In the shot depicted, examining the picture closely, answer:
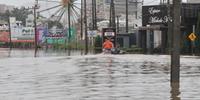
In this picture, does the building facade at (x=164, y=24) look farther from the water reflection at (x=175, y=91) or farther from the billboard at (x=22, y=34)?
the billboard at (x=22, y=34)

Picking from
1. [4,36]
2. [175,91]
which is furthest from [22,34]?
[175,91]

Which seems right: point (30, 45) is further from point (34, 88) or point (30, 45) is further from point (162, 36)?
point (34, 88)

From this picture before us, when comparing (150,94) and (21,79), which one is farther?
(21,79)

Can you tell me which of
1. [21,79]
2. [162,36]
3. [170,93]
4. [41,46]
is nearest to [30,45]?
[41,46]

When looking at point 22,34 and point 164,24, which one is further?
point 22,34

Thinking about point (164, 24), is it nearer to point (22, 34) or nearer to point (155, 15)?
point (155, 15)

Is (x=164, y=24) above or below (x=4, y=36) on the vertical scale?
above

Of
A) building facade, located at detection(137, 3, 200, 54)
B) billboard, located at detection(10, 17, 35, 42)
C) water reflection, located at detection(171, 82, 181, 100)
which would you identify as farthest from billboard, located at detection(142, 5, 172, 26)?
billboard, located at detection(10, 17, 35, 42)

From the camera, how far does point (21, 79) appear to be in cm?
2384

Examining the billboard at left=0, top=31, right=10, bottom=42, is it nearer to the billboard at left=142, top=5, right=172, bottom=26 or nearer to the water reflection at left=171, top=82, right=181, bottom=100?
the billboard at left=142, top=5, right=172, bottom=26

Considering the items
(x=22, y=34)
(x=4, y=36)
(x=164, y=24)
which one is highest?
(x=164, y=24)

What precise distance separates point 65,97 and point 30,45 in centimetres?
8903

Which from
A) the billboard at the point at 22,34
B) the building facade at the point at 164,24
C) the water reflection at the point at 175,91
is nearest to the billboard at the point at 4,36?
the billboard at the point at 22,34

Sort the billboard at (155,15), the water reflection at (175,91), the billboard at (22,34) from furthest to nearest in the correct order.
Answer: the billboard at (22,34), the billboard at (155,15), the water reflection at (175,91)
